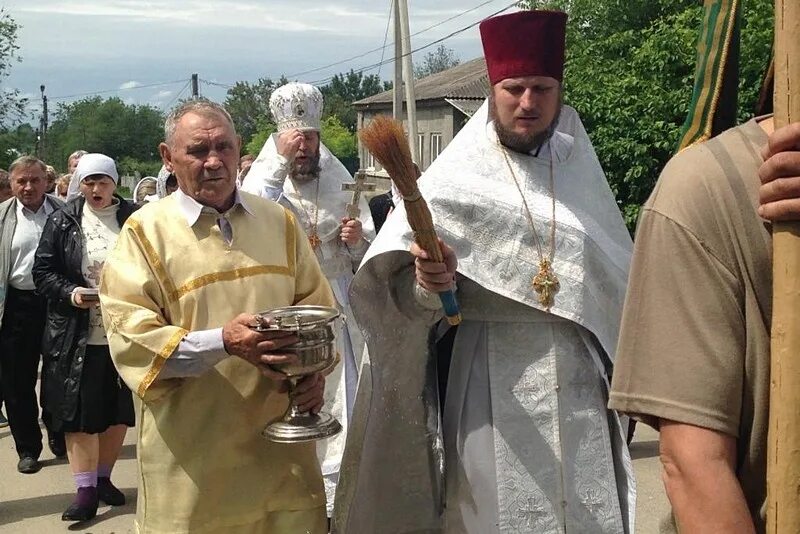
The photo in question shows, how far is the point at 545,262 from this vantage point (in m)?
3.62

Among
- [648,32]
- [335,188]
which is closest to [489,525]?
[335,188]

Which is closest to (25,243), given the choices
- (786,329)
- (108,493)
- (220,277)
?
(108,493)

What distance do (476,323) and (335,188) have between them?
9.09ft

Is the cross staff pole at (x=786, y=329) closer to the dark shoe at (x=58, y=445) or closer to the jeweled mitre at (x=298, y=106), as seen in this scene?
the jeweled mitre at (x=298, y=106)

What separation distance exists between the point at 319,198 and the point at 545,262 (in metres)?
2.83

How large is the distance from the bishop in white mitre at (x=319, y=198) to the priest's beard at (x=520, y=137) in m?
2.41

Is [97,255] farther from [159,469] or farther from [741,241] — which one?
[741,241]

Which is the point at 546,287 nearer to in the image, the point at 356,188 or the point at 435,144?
the point at 356,188

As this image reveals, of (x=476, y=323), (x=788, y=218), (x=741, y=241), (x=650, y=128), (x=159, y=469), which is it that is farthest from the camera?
(x=650, y=128)

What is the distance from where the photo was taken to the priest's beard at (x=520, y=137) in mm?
3682

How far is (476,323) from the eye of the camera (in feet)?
12.2

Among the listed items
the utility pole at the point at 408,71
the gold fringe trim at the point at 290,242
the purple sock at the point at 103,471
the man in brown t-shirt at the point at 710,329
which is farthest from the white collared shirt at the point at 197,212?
the utility pole at the point at 408,71

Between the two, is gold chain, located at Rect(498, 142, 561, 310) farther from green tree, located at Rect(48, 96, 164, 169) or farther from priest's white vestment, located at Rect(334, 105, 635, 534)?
green tree, located at Rect(48, 96, 164, 169)

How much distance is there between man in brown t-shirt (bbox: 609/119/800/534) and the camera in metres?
1.69
